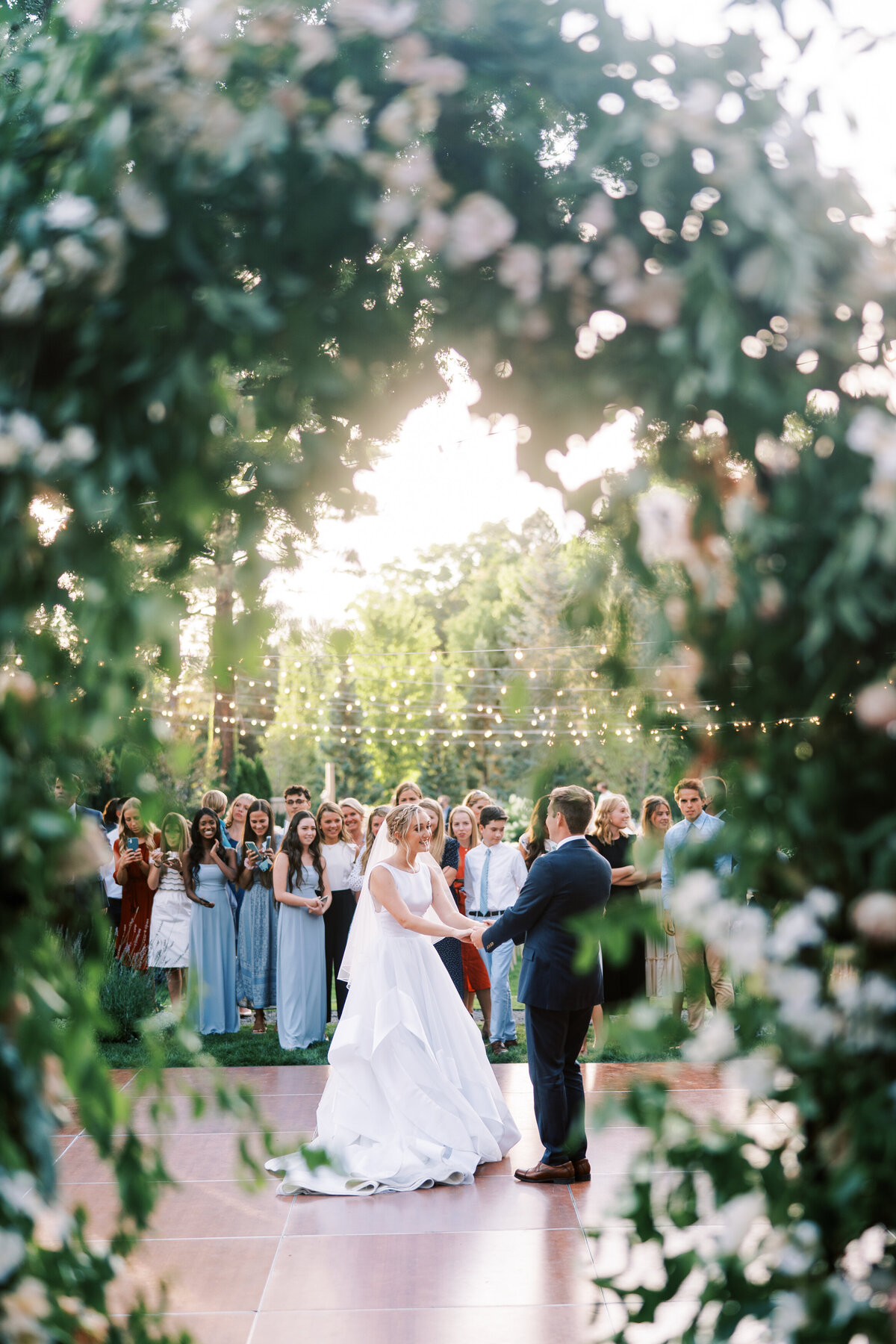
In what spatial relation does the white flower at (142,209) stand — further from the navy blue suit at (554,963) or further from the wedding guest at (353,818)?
the wedding guest at (353,818)

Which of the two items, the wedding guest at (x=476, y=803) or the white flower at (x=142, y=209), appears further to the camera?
the wedding guest at (x=476, y=803)

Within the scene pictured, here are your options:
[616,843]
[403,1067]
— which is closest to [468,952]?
[616,843]

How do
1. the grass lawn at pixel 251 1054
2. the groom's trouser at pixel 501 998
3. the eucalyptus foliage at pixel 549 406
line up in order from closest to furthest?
the eucalyptus foliage at pixel 549 406 → the grass lawn at pixel 251 1054 → the groom's trouser at pixel 501 998

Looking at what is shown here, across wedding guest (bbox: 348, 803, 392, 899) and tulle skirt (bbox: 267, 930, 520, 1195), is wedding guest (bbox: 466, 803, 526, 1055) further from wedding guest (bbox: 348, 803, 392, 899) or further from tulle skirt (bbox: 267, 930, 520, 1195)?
tulle skirt (bbox: 267, 930, 520, 1195)

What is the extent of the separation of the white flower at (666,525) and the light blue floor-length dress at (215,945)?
740 centimetres

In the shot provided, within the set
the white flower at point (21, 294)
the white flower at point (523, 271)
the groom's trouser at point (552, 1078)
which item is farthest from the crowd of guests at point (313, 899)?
the white flower at point (21, 294)

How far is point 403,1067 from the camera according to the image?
17.7 feet

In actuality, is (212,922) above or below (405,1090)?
below

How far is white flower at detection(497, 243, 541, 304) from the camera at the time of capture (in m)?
1.67

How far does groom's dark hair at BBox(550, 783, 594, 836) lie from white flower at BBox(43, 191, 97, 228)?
3989mm

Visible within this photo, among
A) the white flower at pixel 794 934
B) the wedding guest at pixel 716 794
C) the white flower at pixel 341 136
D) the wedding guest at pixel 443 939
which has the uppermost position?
the white flower at pixel 341 136

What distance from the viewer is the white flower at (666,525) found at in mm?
1551

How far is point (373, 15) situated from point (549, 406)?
606 mm

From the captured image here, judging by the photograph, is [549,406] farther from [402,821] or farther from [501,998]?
[501,998]
